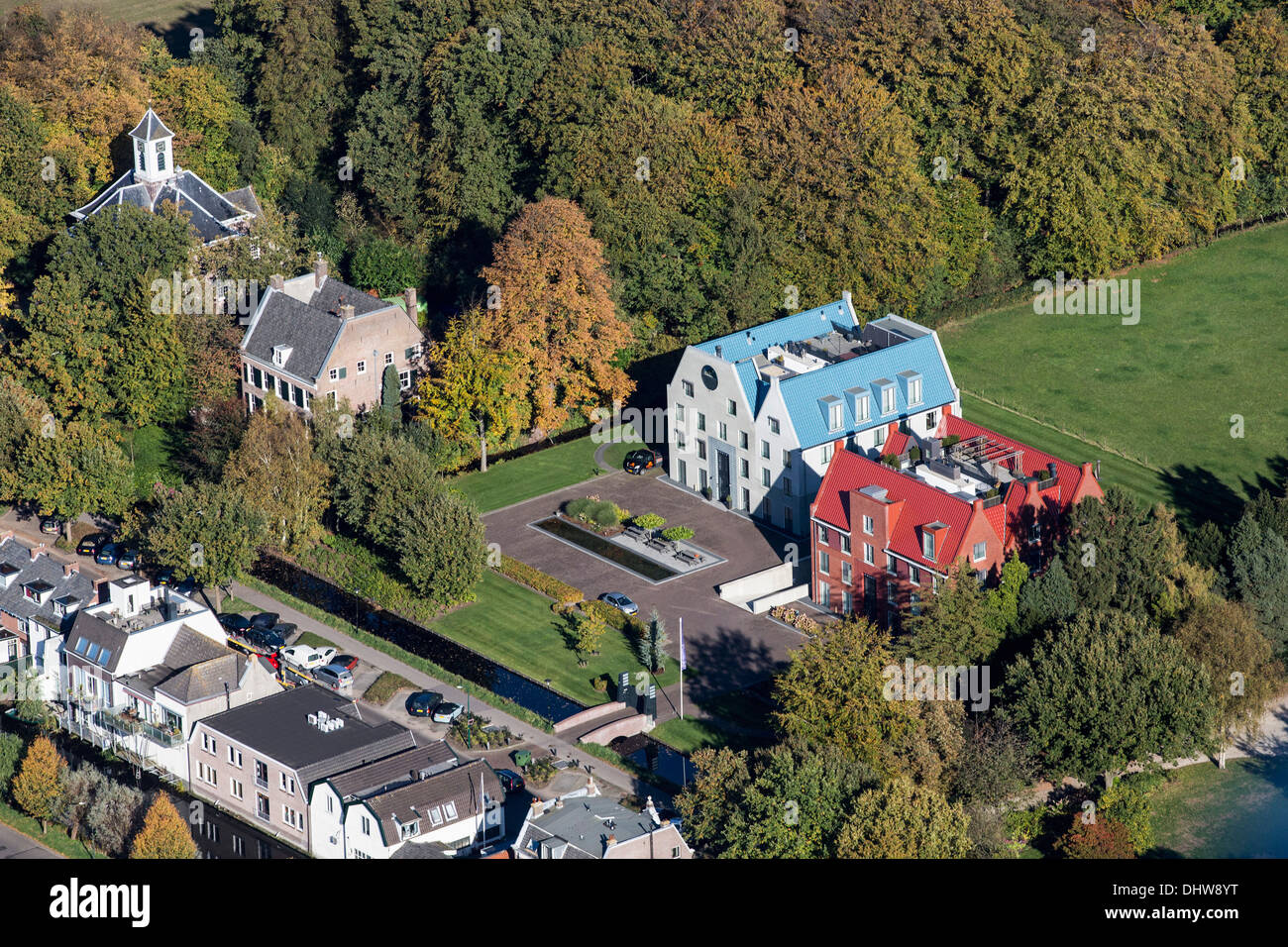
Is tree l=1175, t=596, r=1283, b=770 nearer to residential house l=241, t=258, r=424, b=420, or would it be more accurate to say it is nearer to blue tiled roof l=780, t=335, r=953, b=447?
blue tiled roof l=780, t=335, r=953, b=447

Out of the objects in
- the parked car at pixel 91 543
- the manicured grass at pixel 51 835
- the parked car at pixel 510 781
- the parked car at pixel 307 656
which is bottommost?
the manicured grass at pixel 51 835

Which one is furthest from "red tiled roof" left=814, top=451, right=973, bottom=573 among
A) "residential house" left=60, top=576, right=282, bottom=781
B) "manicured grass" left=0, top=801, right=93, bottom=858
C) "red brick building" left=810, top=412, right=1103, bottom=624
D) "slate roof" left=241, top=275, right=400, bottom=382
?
"manicured grass" left=0, top=801, right=93, bottom=858

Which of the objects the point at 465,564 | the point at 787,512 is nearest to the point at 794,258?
the point at 787,512

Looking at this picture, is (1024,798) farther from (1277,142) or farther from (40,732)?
(1277,142)

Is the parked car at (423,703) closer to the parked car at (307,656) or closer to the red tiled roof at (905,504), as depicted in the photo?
the parked car at (307,656)

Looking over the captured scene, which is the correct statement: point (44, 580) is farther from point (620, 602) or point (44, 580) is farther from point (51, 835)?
point (620, 602)

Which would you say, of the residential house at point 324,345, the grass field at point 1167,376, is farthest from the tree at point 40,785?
the grass field at point 1167,376
